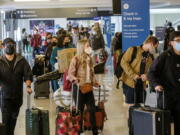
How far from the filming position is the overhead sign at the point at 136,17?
9969mm

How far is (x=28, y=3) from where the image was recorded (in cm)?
1783

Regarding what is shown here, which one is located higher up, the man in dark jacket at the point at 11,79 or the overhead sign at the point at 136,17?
the overhead sign at the point at 136,17

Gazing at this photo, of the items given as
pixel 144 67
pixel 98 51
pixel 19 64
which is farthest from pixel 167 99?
pixel 98 51

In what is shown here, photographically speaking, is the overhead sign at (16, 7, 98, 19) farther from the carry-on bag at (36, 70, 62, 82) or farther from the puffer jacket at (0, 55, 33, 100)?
the puffer jacket at (0, 55, 33, 100)

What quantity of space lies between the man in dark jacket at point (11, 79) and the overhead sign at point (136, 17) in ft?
13.0

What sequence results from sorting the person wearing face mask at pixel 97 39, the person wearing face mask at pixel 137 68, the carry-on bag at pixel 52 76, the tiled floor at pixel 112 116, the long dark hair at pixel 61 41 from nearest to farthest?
the person wearing face mask at pixel 137 68 → the tiled floor at pixel 112 116 → the carry-on bag at pixel 52 76 → the long dark hair at pixel 61 41 → the person wearing face mask at pixel 97 39

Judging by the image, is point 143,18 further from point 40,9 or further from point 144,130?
point 40,9

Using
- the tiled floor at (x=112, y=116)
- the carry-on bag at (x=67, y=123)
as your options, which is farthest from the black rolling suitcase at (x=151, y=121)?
the tiled floor at (x=112, y=116)

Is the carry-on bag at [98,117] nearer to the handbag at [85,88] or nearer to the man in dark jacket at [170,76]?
the handbag at [85,88]

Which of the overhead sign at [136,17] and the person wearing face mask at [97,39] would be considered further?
the person wearing face mask at [97,39]

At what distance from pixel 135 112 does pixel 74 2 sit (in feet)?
42.4

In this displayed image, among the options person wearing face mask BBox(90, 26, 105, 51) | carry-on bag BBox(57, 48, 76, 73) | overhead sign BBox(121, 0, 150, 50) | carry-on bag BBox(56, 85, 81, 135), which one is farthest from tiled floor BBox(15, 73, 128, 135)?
person wearing face mask BBox(90, 26, 105, 51)

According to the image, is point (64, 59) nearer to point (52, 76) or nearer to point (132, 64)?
point (52, 76)

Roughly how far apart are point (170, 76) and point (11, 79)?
83.9 inches
